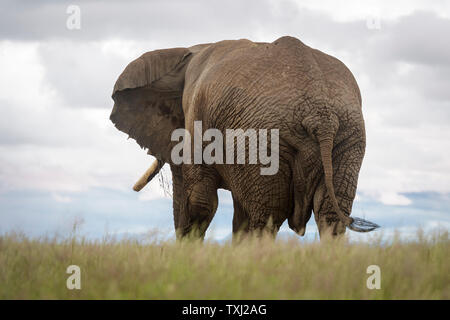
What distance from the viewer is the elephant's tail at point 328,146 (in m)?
7.08

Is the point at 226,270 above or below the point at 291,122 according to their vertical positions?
below

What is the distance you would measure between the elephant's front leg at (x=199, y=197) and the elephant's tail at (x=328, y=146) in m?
1.90

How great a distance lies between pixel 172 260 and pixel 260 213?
210cm

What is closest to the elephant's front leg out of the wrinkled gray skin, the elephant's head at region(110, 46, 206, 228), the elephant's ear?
the wrinkled gray skin

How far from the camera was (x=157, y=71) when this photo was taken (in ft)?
33.0

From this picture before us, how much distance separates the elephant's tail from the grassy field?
50cm

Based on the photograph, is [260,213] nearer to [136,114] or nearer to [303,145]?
[303,145]

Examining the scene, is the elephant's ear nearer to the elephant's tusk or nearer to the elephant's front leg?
the elephant's tusk

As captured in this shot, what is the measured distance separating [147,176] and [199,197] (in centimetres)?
281

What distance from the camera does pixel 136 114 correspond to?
34.0 ft

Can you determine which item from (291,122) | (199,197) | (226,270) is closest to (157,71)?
(199,197)

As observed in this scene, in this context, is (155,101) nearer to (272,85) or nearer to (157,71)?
(157,71)

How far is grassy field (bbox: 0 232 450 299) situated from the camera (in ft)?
16.1
